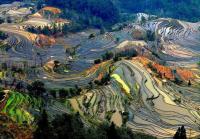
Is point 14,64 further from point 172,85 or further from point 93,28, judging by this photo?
point 93,28

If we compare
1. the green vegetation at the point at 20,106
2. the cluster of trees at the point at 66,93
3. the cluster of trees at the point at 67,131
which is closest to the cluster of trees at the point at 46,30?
the cluster of trees at the point at 66,93

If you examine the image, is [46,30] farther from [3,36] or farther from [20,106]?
[20,106]

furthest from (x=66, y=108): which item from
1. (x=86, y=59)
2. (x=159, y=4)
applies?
(x=159, y=4)

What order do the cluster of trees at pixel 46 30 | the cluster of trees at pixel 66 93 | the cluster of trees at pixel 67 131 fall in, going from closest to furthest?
the cluster of trees at pixel 67 131, the cluster of trees at pixel 66 93, the cluster of trees at pixel 46 30

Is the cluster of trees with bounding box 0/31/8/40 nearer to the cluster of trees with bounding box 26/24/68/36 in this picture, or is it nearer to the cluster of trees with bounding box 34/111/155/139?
the cluster of trees with bounding box 26/24/68/36

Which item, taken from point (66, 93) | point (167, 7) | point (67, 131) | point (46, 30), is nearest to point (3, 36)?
point (46, 30)

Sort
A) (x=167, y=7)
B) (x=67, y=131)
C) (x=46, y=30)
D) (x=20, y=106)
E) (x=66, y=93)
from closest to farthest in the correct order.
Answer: (x=67, y=131), (x=20, y=106), (x=66, y=93), (x=46, y=30), (x=167, y=7)

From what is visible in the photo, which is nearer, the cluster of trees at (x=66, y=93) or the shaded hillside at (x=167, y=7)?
the cluster of trees at (x=66, y=93)

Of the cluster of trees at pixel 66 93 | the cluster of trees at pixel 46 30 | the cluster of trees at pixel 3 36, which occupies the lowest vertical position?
the cluster of trees at pixel 46 30

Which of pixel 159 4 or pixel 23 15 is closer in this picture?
pixel 23 15

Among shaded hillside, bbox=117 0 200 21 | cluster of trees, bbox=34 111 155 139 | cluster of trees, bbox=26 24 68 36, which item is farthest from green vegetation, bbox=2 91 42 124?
shaded hillside, bbox=117 0 200 21

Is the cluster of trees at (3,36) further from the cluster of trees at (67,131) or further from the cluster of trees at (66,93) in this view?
the cluster of trees at (67,131)
